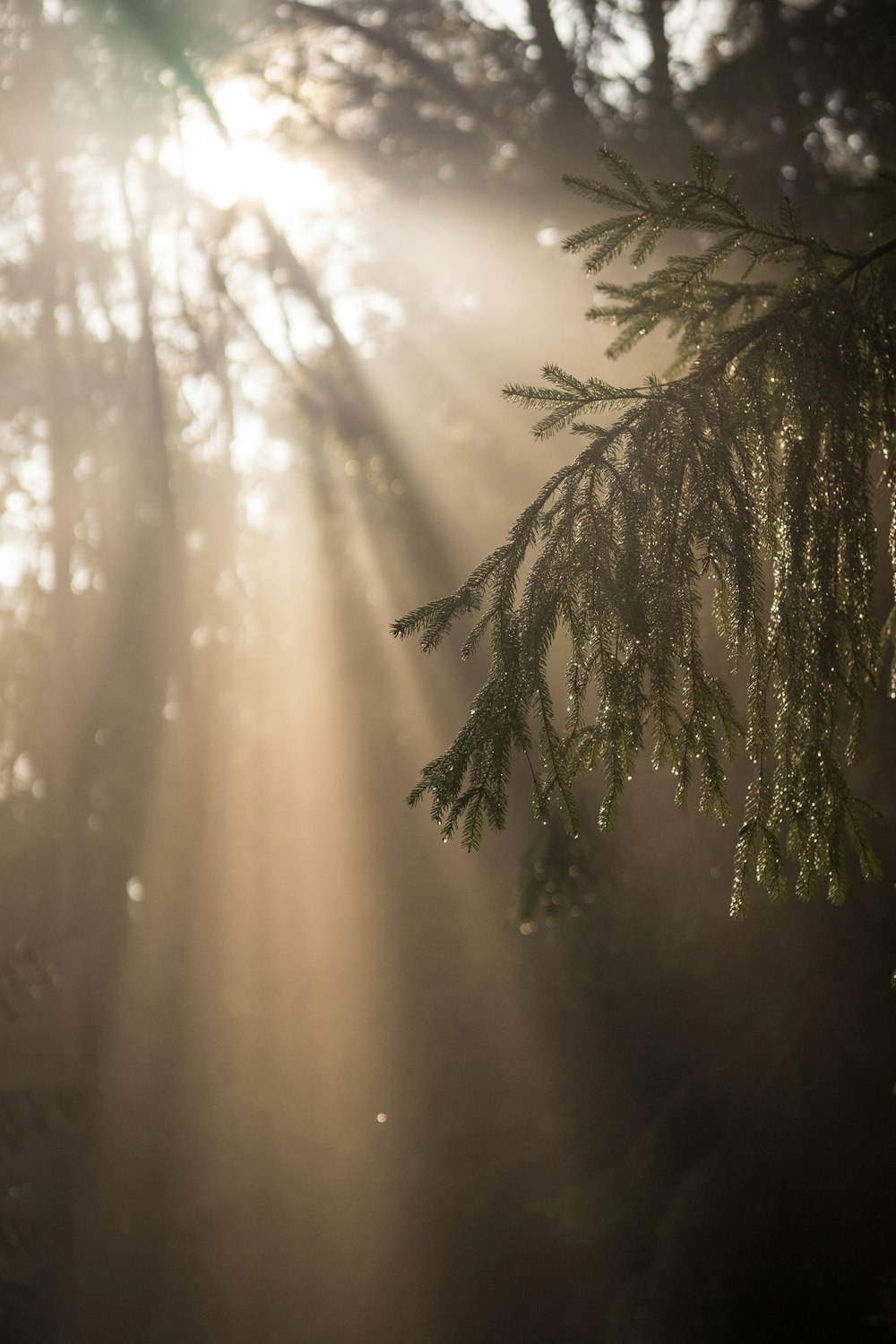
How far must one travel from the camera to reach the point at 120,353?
42.3 feet

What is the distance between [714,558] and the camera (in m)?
2.60

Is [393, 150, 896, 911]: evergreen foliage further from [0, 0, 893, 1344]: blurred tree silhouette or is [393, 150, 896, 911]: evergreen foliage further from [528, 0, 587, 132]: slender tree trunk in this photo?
[528, 0, 587, 132]: slender tree trunk

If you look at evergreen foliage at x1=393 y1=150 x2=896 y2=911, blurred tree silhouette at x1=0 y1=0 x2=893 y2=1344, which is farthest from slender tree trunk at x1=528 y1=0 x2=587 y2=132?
evergreen foliage at x1=393 y1=150 x2=896 y2=911

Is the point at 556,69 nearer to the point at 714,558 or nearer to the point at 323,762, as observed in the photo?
the point at 714,558

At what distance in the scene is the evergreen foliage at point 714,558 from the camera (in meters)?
2.60

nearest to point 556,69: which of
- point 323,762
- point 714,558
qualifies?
point 714,558

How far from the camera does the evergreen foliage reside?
260 cm

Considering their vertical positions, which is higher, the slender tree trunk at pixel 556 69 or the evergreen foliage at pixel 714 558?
the slender tree trunk at pixel 556 69

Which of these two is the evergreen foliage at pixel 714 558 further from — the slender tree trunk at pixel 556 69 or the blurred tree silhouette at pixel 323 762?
the slender tree trunk at pixel 556 69

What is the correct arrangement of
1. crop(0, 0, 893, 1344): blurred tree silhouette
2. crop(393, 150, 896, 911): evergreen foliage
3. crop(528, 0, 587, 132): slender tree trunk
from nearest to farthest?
crop(393, 150, 896, 911): evergreen foliage
crop(0, 0, 893, 1344): blurred tree silhouette
crop(528, 0, 587, 132): slender tree trunk

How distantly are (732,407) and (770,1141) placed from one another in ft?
14.5

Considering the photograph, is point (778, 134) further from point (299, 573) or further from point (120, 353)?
point (299, 573)

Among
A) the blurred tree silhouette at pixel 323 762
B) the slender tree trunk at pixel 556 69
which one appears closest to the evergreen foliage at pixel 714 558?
the blurred tree silhouette at pixel 323 762

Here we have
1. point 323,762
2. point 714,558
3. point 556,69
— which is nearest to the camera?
point 714,558
